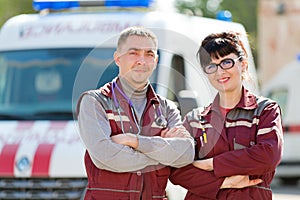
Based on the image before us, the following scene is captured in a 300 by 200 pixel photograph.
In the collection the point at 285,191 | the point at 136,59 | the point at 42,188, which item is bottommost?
the point at 285,191

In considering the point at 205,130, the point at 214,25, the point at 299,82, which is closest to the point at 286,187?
the point at 299,82

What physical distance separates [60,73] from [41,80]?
17cm

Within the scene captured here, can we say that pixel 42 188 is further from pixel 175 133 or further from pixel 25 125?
pixel 175 133

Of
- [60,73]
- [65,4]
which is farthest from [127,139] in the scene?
[65,4]

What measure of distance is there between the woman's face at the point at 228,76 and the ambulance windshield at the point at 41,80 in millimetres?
2598

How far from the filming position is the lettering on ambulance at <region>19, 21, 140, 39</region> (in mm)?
7961

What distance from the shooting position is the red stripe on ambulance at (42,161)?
6969 millimetres

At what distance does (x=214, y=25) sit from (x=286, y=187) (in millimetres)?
8433

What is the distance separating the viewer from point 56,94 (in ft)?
25.6

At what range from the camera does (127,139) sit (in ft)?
15.8

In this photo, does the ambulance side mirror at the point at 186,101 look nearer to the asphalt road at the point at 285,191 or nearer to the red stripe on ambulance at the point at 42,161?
the red stripe on ambulance at the point at 42,161

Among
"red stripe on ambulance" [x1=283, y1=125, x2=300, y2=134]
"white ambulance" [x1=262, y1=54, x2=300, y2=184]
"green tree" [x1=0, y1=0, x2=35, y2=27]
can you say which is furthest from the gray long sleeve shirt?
Result: "green tree" [x1=0, y1=0, x2=35, y2=27]

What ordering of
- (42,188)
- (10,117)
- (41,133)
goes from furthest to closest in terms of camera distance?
1. (10,117)
2. (41,133)
3. (42,188)

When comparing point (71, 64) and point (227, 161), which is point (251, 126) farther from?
point (71, 64)
